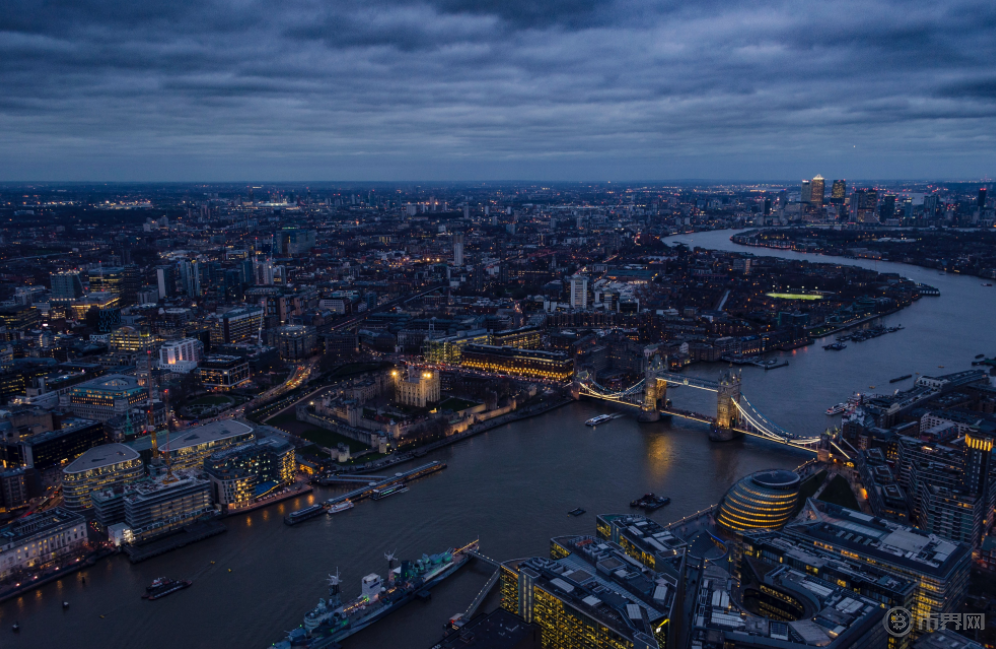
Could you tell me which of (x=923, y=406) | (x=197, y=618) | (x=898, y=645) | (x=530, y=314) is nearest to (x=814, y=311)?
(x=530, y=314)

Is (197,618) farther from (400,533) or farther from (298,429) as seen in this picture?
(298,429)

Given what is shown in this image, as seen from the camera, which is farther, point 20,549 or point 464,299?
point 464,299

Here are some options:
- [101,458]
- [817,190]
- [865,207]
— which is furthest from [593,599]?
[817,190]

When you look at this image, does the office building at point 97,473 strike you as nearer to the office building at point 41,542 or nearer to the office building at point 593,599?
the office building at point 41,542

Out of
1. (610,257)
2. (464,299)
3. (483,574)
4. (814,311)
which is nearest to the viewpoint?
(483,574)

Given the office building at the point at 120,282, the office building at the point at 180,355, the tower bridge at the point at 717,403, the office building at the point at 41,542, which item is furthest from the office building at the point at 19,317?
the tower bridge at the point at 717,403
